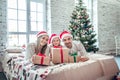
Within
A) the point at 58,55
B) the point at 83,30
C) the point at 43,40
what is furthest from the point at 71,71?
the point at 83,30

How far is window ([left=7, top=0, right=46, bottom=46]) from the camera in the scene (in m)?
4.63

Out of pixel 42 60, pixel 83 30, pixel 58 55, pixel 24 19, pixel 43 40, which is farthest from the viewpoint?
pixel 83 30

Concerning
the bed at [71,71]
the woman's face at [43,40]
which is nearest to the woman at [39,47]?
the woman's face at [43,40]

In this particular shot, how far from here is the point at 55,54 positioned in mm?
2186

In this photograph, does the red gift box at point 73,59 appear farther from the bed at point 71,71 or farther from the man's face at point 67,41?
the man's face at point 67,41

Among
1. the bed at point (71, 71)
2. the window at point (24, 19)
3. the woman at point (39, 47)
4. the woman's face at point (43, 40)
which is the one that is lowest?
the bed at point (71, 71)

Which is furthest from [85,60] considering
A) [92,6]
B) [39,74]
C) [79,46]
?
[92,6]

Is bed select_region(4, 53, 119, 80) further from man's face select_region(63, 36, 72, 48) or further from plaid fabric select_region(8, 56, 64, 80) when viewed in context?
man's face select_region(63, 36, 72, 48)

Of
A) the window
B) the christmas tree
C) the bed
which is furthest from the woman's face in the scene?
the christmas tree

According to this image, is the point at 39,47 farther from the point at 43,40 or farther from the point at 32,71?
the point at 32,71

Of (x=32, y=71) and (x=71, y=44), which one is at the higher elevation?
(x=71, y=44)

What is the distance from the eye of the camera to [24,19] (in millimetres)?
4871

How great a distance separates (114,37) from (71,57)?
5.57 metres

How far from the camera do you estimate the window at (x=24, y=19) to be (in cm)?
463
